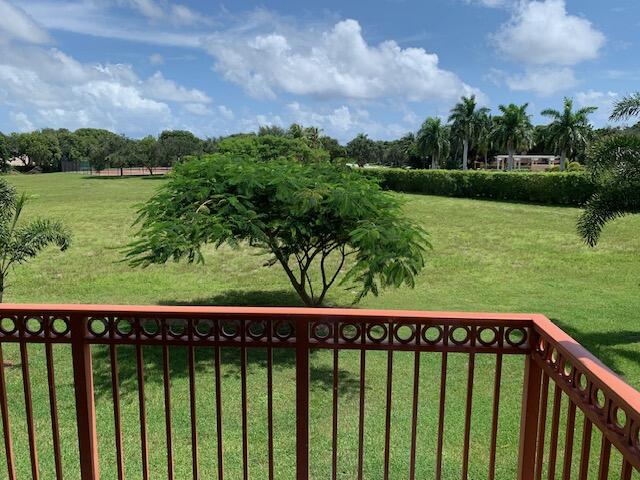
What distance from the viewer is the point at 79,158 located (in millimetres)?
78312

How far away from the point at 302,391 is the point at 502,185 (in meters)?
26.5

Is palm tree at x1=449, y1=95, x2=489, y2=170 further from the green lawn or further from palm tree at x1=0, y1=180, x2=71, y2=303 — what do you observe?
palm tree at x1=0, y1=180, x2=71, y2=303

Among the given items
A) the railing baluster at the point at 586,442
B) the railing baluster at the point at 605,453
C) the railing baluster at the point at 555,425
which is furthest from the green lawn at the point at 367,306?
the railing baluster at the point at 605,453

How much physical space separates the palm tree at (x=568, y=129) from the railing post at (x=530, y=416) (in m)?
43.5

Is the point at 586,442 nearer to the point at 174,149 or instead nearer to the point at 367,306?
the point at 367,306

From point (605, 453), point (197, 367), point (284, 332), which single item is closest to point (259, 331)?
point (284, 332)

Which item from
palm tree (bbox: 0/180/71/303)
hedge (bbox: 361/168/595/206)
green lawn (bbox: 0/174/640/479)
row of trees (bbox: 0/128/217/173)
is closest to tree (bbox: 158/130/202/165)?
row of trees (bbox: 0/128/217/173)

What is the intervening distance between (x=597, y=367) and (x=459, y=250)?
13.0 m

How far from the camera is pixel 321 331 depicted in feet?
7.50

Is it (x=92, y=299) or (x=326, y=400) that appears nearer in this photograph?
(x=326, y=400)

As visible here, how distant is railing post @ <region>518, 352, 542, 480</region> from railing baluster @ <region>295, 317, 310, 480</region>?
3.05 feet

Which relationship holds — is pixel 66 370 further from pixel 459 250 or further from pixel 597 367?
pixel 459 250

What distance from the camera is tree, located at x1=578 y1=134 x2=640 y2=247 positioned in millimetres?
7512

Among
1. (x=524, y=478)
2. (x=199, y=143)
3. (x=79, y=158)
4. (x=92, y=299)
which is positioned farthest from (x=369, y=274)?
(x=79, y=158)
